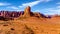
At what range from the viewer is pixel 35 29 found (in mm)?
43438

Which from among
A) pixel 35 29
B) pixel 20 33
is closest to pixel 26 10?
pixel 35 29

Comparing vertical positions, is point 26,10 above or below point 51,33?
above

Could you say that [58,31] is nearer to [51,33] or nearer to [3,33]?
[51,33]

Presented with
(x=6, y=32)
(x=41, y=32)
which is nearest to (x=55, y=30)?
(x=41, y=32)

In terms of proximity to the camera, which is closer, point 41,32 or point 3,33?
point 3,33

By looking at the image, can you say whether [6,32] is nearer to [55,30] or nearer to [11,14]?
[55,30]

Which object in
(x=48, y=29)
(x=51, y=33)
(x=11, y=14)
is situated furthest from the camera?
(x=11, y=14)

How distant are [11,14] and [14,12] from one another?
18.5 feet

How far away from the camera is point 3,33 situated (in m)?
32.0

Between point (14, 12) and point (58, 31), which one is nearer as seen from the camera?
point (58, 31)

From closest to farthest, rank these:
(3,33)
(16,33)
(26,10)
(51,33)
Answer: (3,33)
(16,33)
(51,33)
(26,10)

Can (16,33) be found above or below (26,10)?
below

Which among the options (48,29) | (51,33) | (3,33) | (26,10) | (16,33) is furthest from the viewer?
(26,10)

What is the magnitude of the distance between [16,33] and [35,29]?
10.0 metres
